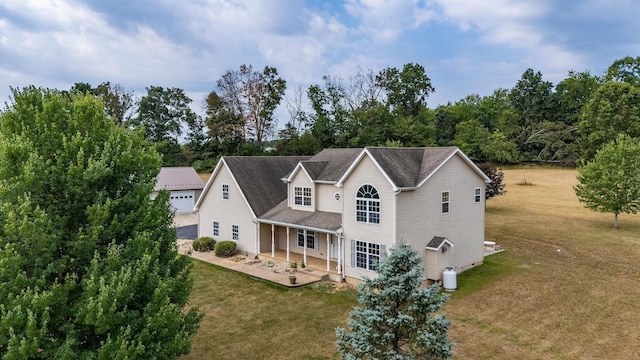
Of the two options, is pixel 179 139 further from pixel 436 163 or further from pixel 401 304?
pixel 401 304

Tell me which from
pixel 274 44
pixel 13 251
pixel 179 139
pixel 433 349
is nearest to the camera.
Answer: pixel 13 251

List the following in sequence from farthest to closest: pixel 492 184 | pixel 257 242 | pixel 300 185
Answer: pixel 492 184, pixel 257 242, pixel 300 185

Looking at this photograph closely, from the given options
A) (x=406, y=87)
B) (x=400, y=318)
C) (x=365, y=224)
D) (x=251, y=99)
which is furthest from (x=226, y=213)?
(x=406, y=87)

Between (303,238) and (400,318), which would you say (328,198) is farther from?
(400,318)

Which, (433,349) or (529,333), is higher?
(433,349)

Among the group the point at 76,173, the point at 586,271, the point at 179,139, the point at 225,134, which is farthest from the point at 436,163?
the point at 179,139

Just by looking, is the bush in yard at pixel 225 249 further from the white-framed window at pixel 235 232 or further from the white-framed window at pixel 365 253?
the white-framed window at pixel 365 253
